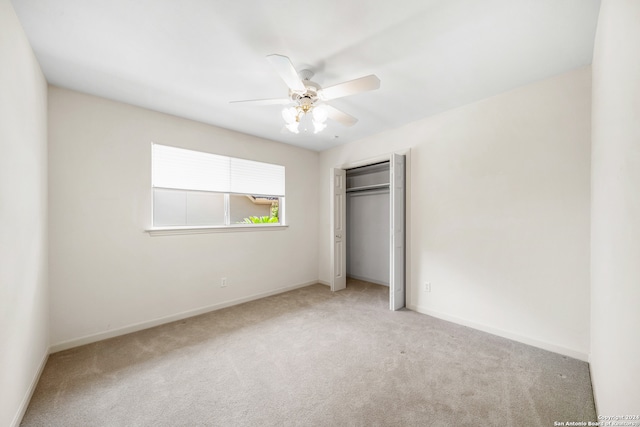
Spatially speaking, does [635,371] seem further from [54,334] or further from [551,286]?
[54,334]

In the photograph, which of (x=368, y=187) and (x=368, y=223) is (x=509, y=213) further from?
(x=368, y=223)

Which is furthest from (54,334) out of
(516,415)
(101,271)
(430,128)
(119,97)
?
(430,128)

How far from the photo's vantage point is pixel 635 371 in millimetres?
920

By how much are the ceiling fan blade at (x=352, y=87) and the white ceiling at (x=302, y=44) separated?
26 centimetres

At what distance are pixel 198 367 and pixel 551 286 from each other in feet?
10.8

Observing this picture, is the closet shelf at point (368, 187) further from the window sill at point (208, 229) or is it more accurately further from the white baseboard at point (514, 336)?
the white baseboard at point (514, 336)

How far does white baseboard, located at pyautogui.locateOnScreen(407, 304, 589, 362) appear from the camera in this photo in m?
2.22

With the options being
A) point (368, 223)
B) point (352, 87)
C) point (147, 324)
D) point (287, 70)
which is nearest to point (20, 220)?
point (147, 324)

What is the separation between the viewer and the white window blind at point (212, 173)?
3.10m

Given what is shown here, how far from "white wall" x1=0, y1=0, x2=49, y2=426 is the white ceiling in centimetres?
29

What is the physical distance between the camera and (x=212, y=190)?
3.49 metres

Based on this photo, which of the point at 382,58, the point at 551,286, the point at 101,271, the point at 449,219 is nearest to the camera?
the point at 382,58

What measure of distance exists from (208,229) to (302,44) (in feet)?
8.40

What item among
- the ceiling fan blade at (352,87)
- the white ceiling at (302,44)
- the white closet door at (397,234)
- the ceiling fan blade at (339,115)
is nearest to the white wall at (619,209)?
the white ceiling at (302,44)
